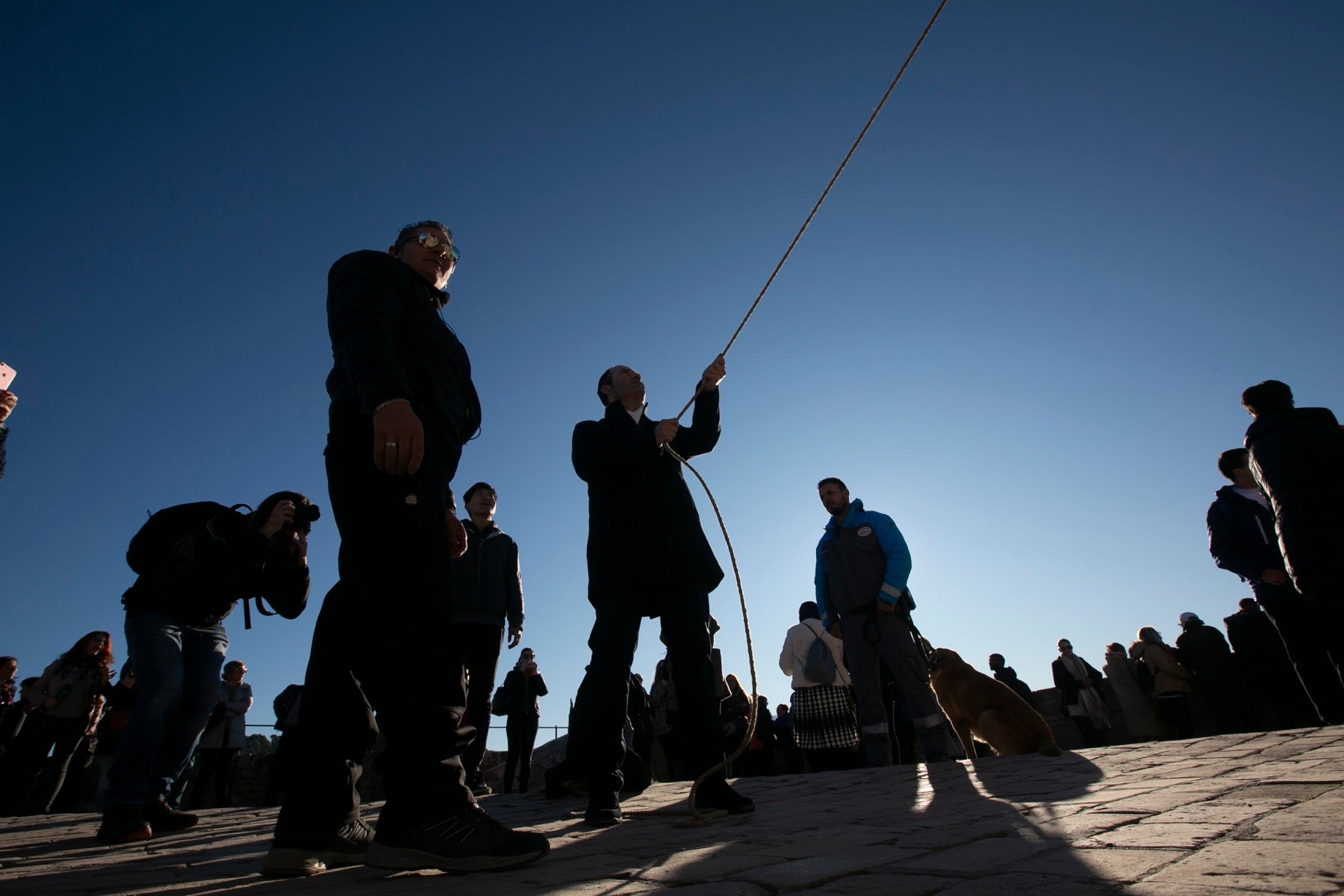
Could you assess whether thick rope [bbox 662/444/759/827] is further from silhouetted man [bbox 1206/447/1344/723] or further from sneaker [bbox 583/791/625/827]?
silhouetted man [bbox 1206/447/1344/723]

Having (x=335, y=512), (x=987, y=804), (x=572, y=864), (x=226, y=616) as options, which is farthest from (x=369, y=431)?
(x=226, y=616)

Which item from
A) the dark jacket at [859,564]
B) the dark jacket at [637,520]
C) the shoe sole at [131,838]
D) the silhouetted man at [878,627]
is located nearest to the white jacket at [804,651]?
the dark jacket at [859,564]

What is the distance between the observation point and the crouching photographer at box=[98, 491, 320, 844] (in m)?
3.48

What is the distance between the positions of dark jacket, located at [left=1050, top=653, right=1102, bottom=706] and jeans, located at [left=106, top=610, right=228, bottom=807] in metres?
9.21

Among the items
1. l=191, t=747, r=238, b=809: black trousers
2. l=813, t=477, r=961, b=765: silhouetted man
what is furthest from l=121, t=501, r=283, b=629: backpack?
l=191, t=747, r=238, b=809: black trousers

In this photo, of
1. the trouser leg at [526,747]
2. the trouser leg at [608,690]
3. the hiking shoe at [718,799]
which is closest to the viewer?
the hiking shoe at [718,799]

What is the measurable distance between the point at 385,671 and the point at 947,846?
143 cm

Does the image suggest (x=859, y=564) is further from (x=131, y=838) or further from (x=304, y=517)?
(x=131, y=838)

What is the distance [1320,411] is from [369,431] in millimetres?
4631

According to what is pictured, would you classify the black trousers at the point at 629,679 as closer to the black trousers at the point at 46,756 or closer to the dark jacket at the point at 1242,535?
the dark jacket at the point at 1242,535

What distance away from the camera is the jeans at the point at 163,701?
3.42 m

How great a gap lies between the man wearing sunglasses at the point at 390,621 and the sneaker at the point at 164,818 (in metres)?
2.16

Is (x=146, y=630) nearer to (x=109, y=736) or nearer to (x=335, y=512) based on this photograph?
(x=335, y=512)

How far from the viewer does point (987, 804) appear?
246 cm
